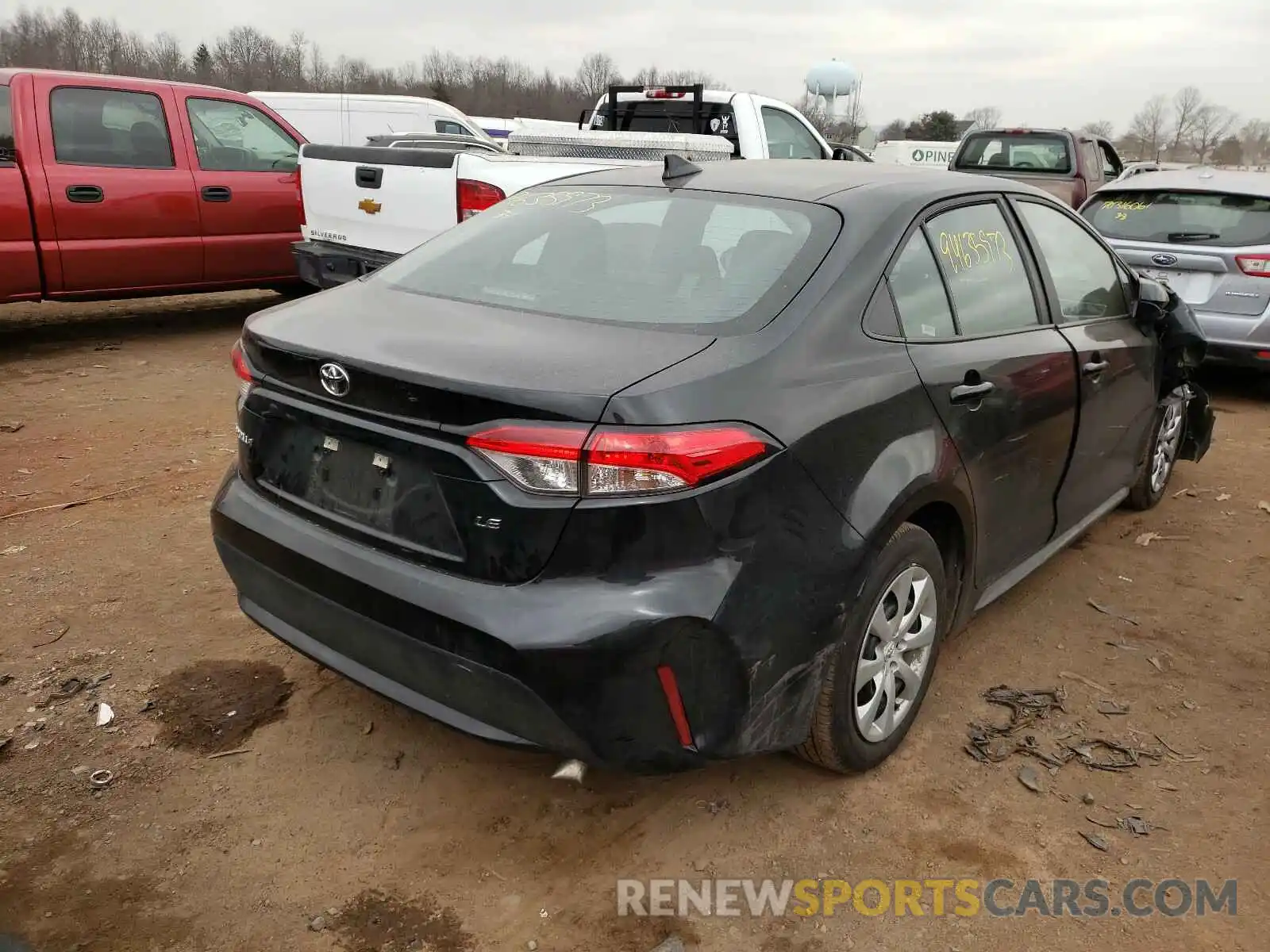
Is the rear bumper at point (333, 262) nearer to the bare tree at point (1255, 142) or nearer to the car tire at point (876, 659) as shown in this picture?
the car tire at point (876, 659)

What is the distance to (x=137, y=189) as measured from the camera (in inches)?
286

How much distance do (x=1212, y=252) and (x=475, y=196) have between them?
4905mm

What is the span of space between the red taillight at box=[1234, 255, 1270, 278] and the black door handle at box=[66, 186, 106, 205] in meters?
7.85

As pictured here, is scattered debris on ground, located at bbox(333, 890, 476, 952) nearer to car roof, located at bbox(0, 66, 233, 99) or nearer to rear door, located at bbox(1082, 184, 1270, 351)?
rear door, located at bbox(1082, 184, 1270, 351)

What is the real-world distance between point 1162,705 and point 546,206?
8.64 ft

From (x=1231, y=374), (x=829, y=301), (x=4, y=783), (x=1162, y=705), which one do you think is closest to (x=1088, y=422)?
(x=1162, y=705)

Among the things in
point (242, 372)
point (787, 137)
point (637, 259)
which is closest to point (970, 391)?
point (637, 259)

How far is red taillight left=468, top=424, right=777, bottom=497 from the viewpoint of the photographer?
205 cm

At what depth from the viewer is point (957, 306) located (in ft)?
9.84

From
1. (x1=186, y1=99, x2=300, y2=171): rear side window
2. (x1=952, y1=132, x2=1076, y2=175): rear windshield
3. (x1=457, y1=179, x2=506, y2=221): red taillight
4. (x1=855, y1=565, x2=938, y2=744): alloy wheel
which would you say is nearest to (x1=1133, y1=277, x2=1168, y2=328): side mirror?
(x1=855, y1=565, x2=938, y2=744): alloy wheel

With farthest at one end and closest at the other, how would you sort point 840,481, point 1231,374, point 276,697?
1. point 1231,374
2. point 276,697
3. point 840,481

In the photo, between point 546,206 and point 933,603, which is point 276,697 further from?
point 933,603

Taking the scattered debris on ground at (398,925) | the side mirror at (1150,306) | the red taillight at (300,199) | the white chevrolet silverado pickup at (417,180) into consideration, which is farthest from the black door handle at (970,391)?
the red taillight at (300,199)

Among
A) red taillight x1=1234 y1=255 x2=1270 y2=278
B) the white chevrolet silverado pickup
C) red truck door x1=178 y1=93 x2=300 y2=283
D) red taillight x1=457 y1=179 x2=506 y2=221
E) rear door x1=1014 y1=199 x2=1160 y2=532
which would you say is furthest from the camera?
red truck door x1=178 y1=93 x2=300 y2=283
